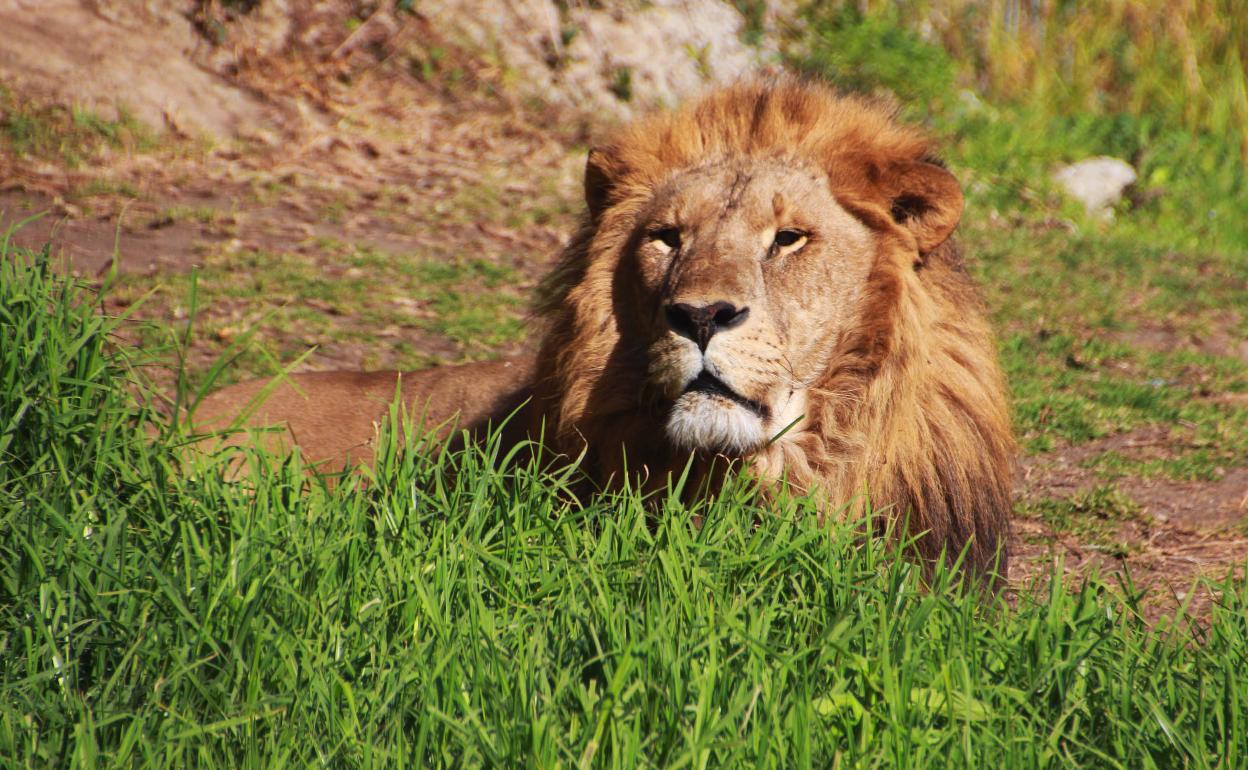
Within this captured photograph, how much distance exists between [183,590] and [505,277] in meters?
4.21

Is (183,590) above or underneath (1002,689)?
underneath

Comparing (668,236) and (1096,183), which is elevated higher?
(668,236)

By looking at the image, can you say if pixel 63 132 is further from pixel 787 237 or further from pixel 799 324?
pixel 799 324

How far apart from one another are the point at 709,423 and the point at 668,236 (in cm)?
59

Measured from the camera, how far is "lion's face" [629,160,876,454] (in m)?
3.04

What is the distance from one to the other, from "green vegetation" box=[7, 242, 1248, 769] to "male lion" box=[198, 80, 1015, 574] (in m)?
0.24

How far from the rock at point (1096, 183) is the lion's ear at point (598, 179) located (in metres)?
6.20

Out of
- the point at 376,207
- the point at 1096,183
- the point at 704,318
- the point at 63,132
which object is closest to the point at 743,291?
the point at 704,318

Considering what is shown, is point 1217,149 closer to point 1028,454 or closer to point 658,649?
point 1028,454

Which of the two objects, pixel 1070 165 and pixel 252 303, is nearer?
pixel 252 303

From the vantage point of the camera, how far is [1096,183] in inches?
361

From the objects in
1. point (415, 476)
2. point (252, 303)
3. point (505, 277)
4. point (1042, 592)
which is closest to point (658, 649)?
point (415, 476)

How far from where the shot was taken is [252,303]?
5.95m

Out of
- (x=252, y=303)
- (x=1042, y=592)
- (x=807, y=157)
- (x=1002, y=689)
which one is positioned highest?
(x=807, y=157)
